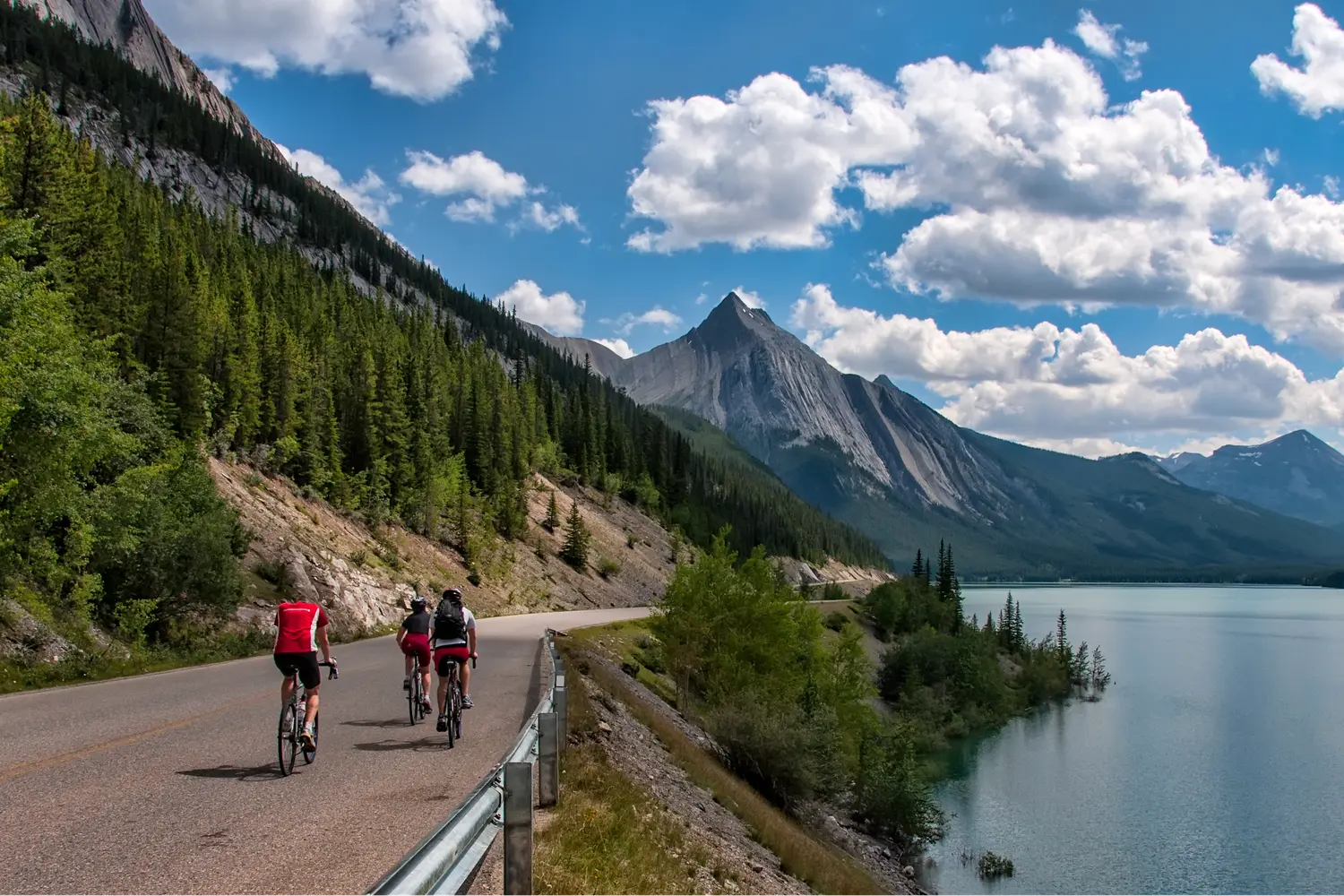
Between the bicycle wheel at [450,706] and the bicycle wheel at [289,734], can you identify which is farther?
the bicycle wheel at [450,706]

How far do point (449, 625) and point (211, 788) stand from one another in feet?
15.6

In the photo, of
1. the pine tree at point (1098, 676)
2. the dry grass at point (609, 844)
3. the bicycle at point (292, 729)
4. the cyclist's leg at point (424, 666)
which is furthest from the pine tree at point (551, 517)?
the bicycle at point (292, 729)

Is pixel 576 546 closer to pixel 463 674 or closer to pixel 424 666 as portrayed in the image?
pixel 424 666

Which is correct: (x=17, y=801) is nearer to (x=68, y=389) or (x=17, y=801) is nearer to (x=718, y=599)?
(x=68, y=389)

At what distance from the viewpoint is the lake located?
36.5m

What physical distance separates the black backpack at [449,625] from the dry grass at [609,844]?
2.51 m

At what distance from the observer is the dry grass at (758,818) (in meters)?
18.2

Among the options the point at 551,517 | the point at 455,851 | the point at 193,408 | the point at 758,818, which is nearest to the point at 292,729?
the point at 455,851

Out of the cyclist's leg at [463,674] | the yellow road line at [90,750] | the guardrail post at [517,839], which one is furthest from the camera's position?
the cyclist's leg at [463,674]

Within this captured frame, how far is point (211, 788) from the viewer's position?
10.3m

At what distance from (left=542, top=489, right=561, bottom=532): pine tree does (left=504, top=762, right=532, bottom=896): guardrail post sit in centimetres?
8469

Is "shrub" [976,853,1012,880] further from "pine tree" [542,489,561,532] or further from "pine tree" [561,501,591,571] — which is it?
"pine tree" [542,489,561,532]

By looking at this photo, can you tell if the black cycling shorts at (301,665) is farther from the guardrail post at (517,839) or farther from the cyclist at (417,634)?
the guardrail post at (517,839)

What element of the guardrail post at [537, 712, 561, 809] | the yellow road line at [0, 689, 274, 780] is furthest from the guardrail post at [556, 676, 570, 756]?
the yellow road line at [0, 689, 274, 780]
